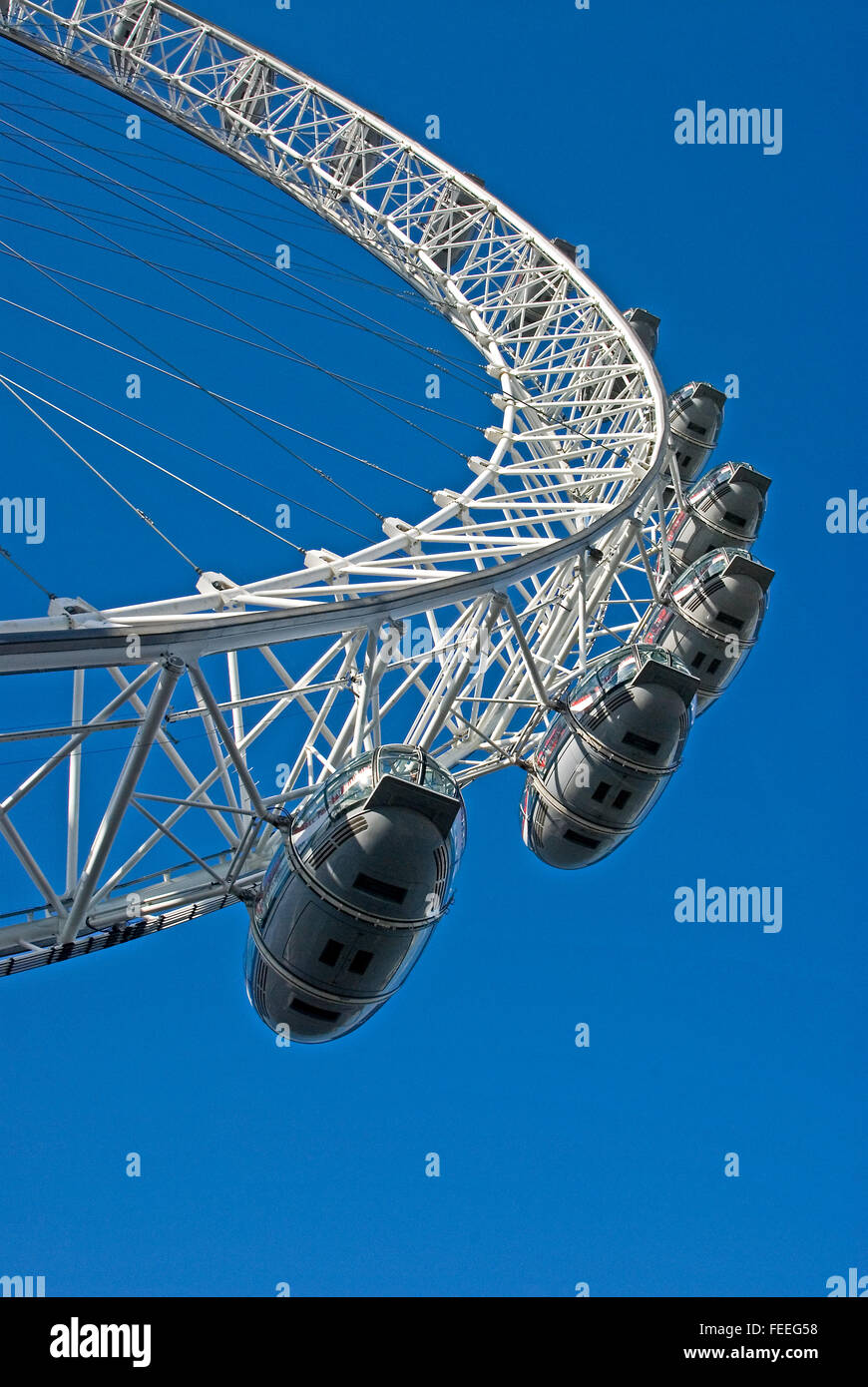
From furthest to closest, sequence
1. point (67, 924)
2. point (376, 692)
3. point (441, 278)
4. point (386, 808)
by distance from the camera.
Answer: point (441, 278)
point (376, 692)
point (67, 924)
point (386, 808)

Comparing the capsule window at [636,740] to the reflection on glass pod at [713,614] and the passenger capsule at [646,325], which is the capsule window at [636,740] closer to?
the reflection on glass pod at [713,614]

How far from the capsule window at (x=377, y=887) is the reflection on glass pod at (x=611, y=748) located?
6882 millimetres

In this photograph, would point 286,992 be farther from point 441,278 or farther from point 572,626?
point 441,278

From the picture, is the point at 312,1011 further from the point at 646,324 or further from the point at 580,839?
the point at 646,324

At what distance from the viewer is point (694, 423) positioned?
38.7m

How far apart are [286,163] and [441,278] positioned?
7.01 meters

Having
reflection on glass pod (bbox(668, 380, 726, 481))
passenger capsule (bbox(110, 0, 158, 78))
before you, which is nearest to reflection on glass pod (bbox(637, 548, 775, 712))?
reflection on glass pod (bbox(668, 380, 726, 481))

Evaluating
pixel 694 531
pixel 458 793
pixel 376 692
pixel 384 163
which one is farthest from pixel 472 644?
pixel 384 163

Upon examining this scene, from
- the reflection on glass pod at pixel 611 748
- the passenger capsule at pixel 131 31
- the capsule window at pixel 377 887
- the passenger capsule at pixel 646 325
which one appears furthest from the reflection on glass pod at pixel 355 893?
the passenger capsule at pixel 131 31

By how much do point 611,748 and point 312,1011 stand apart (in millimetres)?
7421

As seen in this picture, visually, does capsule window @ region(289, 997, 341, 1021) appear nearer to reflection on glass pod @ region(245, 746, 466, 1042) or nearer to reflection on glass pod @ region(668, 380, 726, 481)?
reflection on glass pod @ region(245, 746, 466, 1042)

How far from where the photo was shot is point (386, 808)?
16062mm

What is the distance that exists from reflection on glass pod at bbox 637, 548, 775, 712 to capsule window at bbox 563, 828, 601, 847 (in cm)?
656

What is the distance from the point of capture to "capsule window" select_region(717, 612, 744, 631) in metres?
28.6
